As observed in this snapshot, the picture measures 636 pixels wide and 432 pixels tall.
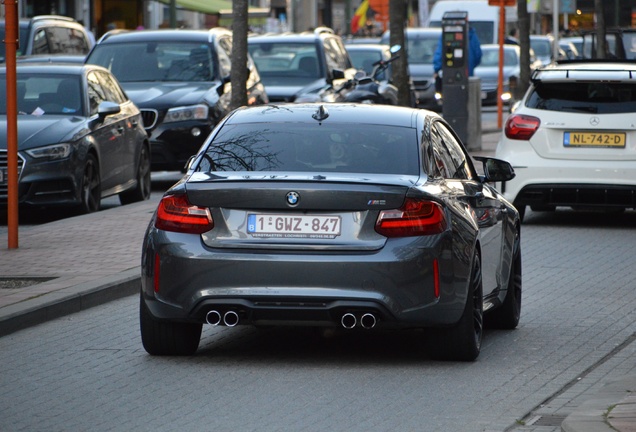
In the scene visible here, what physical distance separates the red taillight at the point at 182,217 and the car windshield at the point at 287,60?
16896 millimetres

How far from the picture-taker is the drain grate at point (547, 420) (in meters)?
6.89

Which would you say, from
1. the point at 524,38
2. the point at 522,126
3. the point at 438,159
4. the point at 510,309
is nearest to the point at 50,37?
the point at 524,38

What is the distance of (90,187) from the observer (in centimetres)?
1669

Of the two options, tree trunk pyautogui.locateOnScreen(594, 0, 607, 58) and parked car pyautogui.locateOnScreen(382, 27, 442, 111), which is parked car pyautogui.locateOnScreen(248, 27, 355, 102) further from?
parked car pyautogui.locateOnScreen(382, 27, 442, 111)

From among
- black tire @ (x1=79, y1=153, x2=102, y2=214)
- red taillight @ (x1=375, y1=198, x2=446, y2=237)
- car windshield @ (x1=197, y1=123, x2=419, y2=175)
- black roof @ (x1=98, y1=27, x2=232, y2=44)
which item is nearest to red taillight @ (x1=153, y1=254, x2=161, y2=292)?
car windshield @ (x1=197, y1=123, x2=419, y2=175)

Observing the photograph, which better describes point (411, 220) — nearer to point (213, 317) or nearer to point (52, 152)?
point (213, 317)

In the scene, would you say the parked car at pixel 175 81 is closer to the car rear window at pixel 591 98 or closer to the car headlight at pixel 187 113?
the car headlight at pixel 187 113

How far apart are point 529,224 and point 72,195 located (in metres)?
4.55

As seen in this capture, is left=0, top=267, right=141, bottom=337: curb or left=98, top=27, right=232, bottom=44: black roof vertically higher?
left=98, top=27, right=232, bottom=44: black roof

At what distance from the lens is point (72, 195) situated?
1616 centimetres

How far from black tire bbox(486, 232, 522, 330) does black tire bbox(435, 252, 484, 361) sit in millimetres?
1075

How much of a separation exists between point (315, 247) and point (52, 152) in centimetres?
840

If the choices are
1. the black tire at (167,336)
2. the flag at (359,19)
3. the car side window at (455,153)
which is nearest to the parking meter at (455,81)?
the car side window at (455,153)

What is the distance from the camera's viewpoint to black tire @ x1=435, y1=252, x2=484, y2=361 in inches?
326
